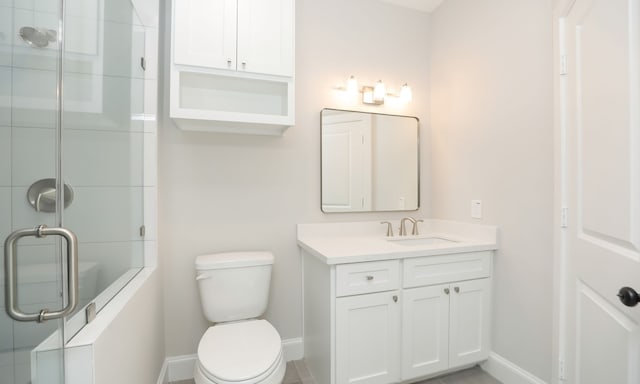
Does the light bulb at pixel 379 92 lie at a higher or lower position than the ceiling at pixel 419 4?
lower

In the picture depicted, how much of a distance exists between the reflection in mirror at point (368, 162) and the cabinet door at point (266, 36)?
511 mm

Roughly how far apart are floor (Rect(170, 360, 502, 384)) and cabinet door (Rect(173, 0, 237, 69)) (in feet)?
6.09

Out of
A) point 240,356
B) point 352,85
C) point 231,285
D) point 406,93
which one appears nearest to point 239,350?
point 240,356

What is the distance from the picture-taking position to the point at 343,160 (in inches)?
81.4

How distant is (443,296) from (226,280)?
1.24 meters

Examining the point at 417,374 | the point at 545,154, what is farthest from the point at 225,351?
the point at 545,154

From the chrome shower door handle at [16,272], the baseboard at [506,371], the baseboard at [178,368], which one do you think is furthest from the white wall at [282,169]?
the baseboard at [506,371]

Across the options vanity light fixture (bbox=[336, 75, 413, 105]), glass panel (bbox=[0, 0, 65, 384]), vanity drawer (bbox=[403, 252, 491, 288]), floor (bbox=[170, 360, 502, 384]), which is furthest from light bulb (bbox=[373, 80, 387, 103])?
floor (bbox=[170, 360, 502, 384])

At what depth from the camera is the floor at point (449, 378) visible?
1754mm

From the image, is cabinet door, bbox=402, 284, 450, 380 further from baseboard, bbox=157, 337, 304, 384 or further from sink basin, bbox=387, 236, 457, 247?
baseboard, bbox=157, 337, 304, 384

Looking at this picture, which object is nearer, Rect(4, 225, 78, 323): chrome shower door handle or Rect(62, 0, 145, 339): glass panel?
Rect(4, 225, 78, 323): chrome shower door handle

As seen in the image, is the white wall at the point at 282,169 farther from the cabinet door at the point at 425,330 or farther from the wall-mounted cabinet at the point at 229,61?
the cabinet door at the point at 425,330

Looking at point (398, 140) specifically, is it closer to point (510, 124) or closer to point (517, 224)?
point (510, 124)

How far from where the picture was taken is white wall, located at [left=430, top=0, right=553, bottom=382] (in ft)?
4.99
